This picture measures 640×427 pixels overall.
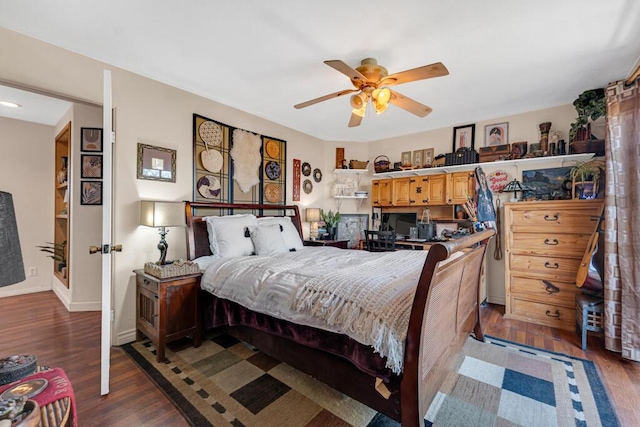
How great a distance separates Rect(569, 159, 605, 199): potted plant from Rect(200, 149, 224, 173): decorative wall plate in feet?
13.7

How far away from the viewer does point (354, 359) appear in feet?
4.83

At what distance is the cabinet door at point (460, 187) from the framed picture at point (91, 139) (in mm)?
4898

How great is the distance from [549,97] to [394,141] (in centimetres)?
216

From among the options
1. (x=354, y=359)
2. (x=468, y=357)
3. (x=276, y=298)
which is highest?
(x=276, y=298)

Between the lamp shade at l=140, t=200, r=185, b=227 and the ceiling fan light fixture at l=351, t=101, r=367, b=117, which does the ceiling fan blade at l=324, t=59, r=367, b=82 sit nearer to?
the ceiling fan light fixture at l=351, t=101, r=367, b=117

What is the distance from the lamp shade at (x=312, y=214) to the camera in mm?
4516

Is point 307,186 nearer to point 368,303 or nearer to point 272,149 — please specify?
point 272,149

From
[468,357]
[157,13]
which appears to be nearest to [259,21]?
[157,13]

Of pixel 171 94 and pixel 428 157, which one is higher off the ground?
pixel 171 94

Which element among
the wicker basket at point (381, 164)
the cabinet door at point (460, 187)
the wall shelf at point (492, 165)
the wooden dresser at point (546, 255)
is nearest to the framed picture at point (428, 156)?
the wall shelf at point (492, 165)

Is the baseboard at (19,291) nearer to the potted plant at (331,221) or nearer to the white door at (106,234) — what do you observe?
the white door at (106,234)

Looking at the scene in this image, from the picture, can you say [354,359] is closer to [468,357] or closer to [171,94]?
[468,357]

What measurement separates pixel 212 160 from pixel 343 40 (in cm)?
203

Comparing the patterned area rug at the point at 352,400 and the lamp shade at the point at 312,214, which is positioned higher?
the lamp shade at the point at 312,214
